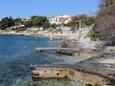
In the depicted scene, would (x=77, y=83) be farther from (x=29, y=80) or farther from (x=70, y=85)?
(x=29, y=80)

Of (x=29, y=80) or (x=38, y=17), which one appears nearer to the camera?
(x=29, y=80)

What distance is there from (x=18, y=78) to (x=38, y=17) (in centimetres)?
16470

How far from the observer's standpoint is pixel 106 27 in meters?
46.8

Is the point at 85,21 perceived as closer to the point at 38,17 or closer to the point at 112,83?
the point at 38,17

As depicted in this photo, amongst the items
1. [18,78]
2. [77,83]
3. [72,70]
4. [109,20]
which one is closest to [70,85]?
[77,83]

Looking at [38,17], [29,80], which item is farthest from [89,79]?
[38,17]

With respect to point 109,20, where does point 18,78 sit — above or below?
below

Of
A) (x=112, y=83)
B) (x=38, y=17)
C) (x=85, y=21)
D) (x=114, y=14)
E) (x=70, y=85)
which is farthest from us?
(x=38, y=17)

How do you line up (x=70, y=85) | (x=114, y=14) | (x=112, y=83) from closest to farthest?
(x=112, y=83) → (x=70, y=85) → (x=114, y=14)

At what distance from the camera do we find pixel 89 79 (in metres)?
27.8

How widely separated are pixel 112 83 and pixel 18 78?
32.3ft

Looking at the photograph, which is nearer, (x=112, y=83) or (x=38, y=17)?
(x=112, y=83)

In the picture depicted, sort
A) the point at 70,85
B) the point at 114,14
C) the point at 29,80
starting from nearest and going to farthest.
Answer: the point at 70,85 < the point at 29,80 < the point at 114,14

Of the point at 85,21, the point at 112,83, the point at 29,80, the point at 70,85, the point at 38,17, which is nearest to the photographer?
the point at 112,83
